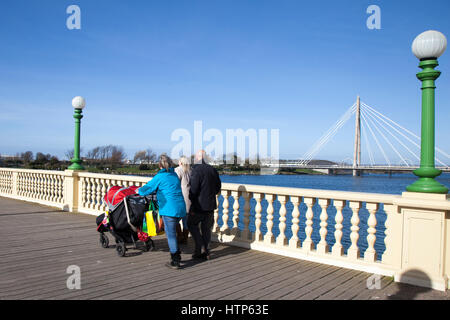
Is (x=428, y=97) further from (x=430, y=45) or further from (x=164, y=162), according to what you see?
(x=164, y=162)

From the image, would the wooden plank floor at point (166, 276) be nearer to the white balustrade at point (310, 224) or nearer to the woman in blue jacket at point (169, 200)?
the white balustrade at point (310, 224)

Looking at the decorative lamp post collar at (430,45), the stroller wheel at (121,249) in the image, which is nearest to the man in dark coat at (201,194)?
the stroller wheel at (121,249)

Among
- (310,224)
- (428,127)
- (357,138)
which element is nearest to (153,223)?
(310,224)

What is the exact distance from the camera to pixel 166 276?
452 cm

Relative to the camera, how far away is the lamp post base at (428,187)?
166 inches

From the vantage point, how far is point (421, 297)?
3900 mm

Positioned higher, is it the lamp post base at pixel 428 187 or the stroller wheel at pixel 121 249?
the lamp post base at pixel 428 187

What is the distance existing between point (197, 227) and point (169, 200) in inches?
33.4

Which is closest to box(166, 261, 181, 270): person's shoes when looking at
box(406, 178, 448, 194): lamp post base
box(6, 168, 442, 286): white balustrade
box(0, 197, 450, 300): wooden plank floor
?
box(0, 197, 450, 300): wooden plank floor

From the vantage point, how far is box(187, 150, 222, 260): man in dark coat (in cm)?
518

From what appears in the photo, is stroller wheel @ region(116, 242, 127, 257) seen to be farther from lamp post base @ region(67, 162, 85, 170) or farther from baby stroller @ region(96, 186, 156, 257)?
lamp post base @ region(67, 162, 85, 170)

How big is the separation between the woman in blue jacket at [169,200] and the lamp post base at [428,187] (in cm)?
298

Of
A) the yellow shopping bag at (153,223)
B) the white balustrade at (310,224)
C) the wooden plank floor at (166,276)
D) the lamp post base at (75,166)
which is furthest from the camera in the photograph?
the lamp post base at (75,166)

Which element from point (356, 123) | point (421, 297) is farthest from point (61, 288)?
point (356, 123)
